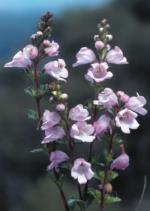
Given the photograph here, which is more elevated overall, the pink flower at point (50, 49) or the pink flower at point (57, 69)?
the pink flower at point (50, 49)

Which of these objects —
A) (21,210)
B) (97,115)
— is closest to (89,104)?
(97,115)

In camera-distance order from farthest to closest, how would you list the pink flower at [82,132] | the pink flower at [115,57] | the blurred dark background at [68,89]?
the blurred dark background at [68,89] → the pink flower at [115,57] → the pink flower at [82,132]

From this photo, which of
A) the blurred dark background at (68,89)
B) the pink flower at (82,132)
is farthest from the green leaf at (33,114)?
the blurred dark background at (68,89)

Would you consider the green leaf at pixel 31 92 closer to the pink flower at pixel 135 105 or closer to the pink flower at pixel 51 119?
the pink flower at pixel 51 119

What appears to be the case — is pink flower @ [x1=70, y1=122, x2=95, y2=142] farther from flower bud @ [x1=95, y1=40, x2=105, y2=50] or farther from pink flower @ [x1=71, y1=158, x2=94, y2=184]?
flower bud @ [x1=95, y1=40, x2=105, y2=50]

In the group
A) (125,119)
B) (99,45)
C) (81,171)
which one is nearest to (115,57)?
(99,45)

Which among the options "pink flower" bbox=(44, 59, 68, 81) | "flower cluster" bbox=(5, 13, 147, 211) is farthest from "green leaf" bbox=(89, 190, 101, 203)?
"pink flower" bbox=(44, 59, 68, 81)
